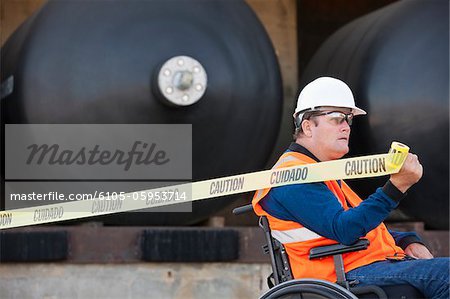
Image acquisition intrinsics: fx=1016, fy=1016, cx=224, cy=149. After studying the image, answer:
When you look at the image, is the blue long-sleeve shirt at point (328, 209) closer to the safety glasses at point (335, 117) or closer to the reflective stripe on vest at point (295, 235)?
the reflective stripe on vest at point (295, 235)

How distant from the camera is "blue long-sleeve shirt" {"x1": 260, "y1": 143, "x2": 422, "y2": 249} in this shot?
11.0 feet

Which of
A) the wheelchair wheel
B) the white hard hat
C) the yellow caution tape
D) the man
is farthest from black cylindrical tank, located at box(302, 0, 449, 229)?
the wheelchair wheel

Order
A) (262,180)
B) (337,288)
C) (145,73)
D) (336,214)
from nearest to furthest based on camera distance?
(337,288) < (336,214) < (262,180) < (145,73)

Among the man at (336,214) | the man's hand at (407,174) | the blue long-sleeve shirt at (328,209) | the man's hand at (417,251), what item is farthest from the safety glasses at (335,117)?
the man's hand at (417,251)

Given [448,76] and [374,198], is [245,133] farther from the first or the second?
[374,198]

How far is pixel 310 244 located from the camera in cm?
353

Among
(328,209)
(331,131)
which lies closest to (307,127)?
(331,131)

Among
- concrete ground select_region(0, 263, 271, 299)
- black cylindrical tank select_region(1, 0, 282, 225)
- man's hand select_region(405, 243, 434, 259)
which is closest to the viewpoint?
man's hand select_region(405, 243, 434, 259)

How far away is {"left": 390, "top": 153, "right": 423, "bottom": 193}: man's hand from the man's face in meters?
0.39

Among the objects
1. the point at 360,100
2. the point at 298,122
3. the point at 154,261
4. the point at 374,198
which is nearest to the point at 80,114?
the point at 154,261

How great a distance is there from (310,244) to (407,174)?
43 cm

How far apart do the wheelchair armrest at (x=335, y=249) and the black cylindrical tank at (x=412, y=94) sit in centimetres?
308

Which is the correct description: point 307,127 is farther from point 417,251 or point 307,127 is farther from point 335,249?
point 417,251

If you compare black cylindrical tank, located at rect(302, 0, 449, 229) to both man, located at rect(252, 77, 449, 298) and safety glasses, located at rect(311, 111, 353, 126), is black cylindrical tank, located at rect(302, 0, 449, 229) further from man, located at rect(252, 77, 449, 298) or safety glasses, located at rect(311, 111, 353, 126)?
safety glasses, located at rect(311, 111, 353, 126)
